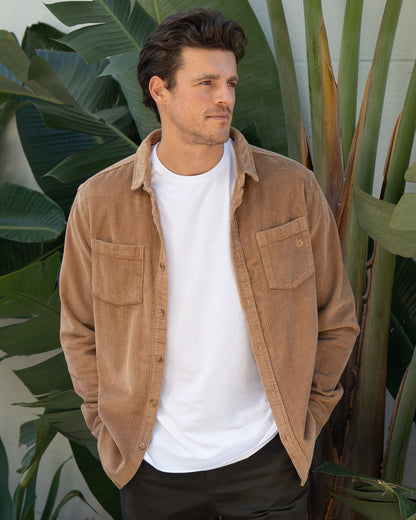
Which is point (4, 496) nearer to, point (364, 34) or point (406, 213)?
point (406, 213)

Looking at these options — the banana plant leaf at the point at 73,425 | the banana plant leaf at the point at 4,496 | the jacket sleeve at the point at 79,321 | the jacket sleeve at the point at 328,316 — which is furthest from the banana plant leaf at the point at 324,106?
the banana plant leaf at the point at 4,496

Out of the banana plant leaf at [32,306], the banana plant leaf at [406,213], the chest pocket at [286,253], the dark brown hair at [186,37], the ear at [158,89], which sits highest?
the dark brown hair at [186,37]

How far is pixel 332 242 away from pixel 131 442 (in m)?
0.62

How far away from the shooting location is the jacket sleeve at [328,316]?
151 centimetres

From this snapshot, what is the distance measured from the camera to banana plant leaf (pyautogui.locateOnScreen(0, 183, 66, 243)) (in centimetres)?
211

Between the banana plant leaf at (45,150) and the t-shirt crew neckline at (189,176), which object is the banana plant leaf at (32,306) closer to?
the banana plant leaf at (45,150)

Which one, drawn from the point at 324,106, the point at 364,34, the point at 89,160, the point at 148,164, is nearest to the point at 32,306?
the point at 89,160

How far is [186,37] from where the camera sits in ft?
4.70

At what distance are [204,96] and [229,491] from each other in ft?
2.70

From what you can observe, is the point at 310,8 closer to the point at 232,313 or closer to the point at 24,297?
the point at 232,313

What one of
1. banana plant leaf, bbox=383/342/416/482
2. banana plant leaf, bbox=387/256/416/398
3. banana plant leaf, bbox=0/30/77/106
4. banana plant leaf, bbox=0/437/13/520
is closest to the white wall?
banana plant leaf, bbox=387/256/416/398

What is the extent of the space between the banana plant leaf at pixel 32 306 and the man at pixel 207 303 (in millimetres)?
509

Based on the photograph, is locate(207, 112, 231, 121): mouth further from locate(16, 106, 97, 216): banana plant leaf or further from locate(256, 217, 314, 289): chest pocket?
locate(16, 106, 97, 216): banana plant leaf

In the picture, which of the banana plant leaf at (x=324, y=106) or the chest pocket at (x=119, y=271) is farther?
the banana plant leaf at (x=324, y=106)
